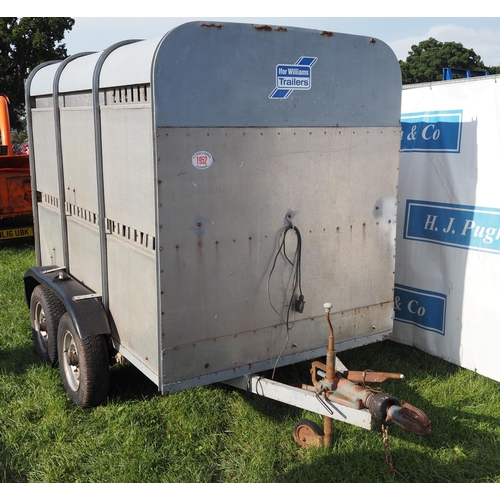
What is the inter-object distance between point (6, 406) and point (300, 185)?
285 cm

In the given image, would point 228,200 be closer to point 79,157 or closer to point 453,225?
point 79,157

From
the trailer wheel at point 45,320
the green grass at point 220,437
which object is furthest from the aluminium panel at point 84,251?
the green grass at point 220,437

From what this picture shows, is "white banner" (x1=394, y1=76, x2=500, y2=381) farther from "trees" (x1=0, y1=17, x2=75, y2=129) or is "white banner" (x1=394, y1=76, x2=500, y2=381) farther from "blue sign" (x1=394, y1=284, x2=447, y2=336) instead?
"trees" (x1=0, y1=17, x2=75, y2=129)

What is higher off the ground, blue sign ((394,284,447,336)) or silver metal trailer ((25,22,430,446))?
silver metal trailer ((25,22,430,446))

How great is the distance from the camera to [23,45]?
30.0 m

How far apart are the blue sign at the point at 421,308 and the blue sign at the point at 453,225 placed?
0.51 m

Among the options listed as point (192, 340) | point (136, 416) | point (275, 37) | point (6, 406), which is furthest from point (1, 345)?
point (275, 37)

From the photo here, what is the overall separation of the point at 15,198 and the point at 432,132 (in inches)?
281

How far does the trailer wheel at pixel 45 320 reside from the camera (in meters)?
5.11

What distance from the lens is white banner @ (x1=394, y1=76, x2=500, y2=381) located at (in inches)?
195

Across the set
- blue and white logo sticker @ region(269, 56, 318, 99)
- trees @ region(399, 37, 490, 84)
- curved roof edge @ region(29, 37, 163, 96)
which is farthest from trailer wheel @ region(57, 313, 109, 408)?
trees @ region(399, 37, 490, 84)

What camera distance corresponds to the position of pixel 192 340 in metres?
3.81

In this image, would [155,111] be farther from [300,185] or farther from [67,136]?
[67,136]

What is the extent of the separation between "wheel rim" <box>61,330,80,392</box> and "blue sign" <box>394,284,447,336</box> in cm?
→ 304
